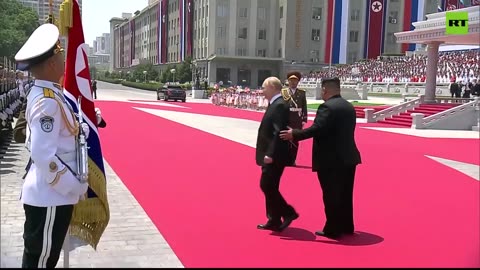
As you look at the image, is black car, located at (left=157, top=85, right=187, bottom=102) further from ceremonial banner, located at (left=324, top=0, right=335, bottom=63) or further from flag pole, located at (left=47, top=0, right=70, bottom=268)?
flag pole, located at (left=47, top=0, right=70, bottom=268)

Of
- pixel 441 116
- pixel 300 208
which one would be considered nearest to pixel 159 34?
pixel 441 116

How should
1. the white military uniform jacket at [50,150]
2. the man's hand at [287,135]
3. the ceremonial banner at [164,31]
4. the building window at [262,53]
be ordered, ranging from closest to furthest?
the white military uniform jacket at [50,150] → the man's hand at [287,135] → the building window at [262,53] → the ceremonial banner at [164,31]

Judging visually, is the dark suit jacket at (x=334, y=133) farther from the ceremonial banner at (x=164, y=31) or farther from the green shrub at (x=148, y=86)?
the ceremonial banner at (x=164, y=31)

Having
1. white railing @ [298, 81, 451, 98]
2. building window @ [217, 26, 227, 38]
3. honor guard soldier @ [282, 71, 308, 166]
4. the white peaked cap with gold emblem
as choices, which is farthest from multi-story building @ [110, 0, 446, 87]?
the white peaked cap with gold emblem

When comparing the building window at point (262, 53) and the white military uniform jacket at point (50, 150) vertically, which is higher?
the building window at point (262, 53)

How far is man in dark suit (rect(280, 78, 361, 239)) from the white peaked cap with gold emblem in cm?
254

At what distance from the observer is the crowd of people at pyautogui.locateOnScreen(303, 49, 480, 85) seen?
3291cm

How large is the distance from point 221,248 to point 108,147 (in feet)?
24.1

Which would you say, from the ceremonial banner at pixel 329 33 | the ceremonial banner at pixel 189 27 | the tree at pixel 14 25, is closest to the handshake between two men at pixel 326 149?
the tree at pixel 14 25

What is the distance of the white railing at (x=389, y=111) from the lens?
22.0 meters

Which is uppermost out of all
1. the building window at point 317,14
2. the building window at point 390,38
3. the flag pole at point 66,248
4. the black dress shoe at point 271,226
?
the building window at point 317,14

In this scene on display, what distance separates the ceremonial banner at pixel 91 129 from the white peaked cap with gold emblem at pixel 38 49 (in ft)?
2.69

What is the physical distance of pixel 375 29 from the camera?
227 ft

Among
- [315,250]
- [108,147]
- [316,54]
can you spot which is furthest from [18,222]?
[316,54]
